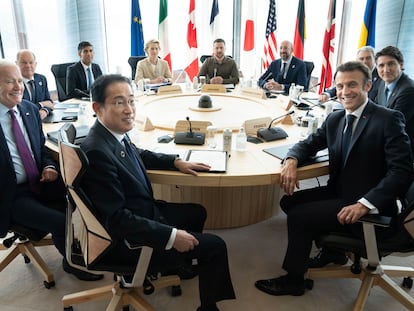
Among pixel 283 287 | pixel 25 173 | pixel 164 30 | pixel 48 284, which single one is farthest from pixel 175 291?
pixel 164 30

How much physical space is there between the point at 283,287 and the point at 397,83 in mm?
1848

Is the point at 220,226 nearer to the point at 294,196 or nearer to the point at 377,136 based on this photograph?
the point at 294,196

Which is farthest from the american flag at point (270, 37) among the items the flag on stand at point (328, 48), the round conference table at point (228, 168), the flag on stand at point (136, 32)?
the round conference table at point (228, 168)

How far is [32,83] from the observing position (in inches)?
122

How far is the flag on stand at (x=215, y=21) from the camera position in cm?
580

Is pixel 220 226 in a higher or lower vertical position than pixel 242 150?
lower

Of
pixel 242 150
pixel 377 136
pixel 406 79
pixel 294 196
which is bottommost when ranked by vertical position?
pixel 294 196

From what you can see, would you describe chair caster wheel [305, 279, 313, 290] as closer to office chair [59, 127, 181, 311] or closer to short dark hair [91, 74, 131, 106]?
office chair [59, 127, 181, 311]

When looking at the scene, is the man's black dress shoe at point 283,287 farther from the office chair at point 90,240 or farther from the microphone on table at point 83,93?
the microphone on table at point 83,93

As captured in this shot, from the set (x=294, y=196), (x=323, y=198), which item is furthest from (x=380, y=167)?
(x=294, y=196)

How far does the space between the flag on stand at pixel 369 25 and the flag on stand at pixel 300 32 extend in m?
0.95

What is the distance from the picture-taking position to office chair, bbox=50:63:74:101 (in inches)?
149

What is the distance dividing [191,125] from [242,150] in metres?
0.44

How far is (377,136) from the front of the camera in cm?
A: 174
